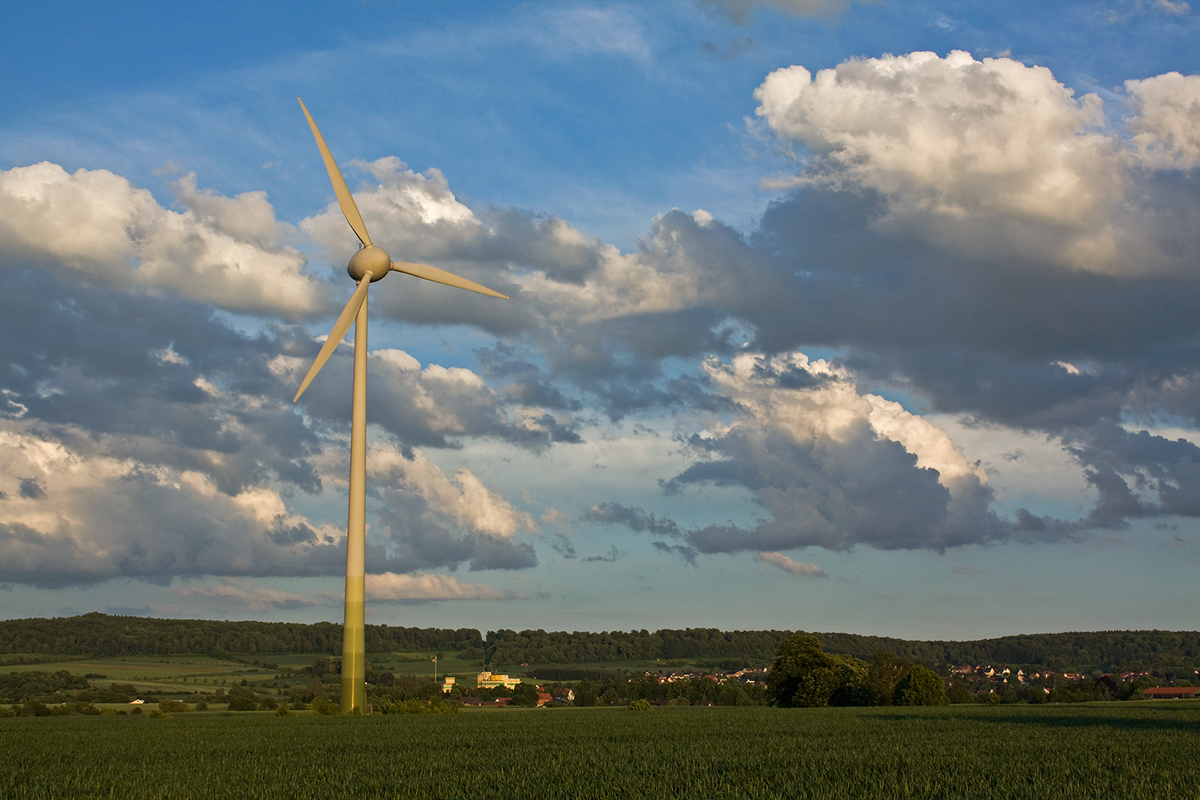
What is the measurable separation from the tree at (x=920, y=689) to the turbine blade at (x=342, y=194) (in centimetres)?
7217

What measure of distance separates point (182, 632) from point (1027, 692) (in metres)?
154

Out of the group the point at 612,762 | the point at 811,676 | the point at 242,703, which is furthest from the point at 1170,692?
the point at 612,762

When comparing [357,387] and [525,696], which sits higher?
[357,387]

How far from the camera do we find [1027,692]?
417ft

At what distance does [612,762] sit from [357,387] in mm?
38056

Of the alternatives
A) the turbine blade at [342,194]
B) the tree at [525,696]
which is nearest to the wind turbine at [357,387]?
the turbine blade at [342,194]

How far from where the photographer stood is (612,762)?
27.5 metres

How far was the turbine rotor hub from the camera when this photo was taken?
64.9 meters

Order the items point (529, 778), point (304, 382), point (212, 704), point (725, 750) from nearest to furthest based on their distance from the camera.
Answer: point (529, 778)
point (725, 750)
point (304, 382)
point (212, 704)

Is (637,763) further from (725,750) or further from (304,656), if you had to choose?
(304,656)

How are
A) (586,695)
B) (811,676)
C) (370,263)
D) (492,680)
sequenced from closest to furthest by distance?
(370,263), (811,676), (586,695), (492,680)

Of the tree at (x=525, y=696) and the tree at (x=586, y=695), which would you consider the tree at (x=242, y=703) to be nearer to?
the tree at (x=525, y=696)

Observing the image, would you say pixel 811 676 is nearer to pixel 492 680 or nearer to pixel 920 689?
pixel 920 689

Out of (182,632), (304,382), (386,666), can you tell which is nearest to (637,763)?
(304,382)
